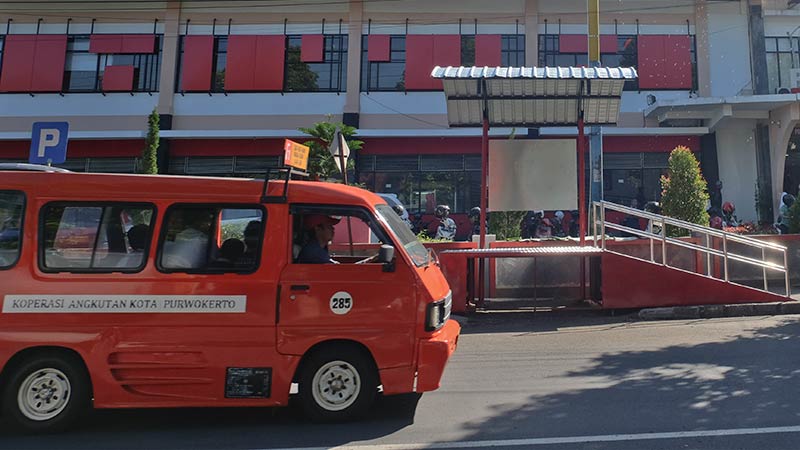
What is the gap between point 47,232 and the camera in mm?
4148

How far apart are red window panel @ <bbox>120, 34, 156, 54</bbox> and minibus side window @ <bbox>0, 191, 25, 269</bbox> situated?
64.7 ft

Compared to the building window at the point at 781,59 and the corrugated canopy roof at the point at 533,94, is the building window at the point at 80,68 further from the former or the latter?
the building window at the point at 781,59

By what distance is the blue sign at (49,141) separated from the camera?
8.34 m

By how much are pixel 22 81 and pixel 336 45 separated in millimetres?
13282

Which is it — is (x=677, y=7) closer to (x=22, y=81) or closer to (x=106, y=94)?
(x=106, y=94)

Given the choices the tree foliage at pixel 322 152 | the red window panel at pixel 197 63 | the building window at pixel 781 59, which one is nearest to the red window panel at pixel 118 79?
the red window panel at pixel 197 63

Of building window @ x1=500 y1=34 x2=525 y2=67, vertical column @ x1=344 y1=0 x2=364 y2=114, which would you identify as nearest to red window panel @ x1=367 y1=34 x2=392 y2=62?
vertical column @ x1=344 y1=0 x2=364 y2=114

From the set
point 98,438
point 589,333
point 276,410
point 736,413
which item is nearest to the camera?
point 98,438

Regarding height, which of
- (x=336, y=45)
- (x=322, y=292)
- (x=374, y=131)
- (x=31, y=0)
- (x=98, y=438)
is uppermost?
(x=31, y=0)

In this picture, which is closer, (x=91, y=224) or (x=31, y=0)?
(x=91, y=224)

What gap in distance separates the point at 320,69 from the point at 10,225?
718 inches

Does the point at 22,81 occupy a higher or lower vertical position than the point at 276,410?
higher

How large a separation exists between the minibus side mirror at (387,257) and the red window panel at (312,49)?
60.4 ft

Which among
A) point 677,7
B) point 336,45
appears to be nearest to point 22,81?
point 336,45
